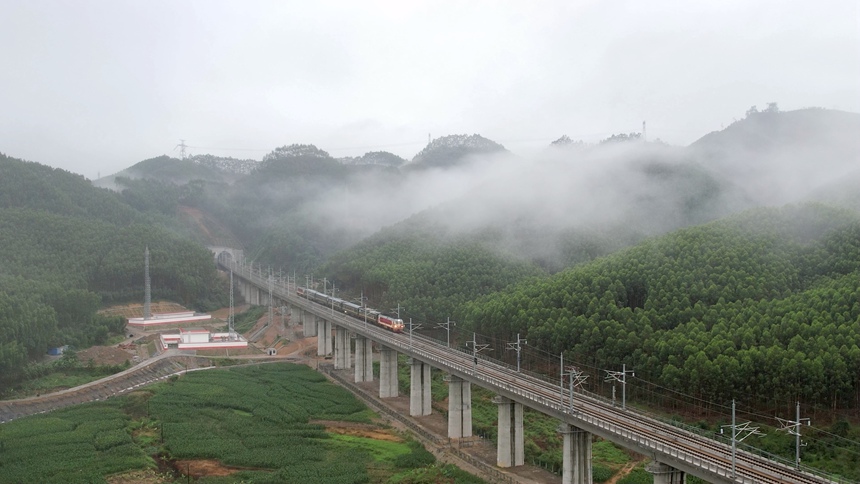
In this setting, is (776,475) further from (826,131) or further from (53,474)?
(826,131)

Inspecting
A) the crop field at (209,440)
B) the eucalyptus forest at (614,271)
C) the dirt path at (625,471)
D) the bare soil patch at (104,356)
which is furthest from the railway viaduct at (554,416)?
the bare soil patch at (104,356)

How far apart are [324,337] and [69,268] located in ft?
193

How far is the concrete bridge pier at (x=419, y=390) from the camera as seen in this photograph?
263ft

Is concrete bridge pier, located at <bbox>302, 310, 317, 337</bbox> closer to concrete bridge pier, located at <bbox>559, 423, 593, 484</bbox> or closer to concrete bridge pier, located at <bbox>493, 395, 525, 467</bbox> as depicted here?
concrete bridge pier, located at <bbox>493, 395, 525, 467</bbox>

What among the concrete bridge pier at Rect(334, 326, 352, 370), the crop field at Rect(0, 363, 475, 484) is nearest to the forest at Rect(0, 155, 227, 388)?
the crop field at Rect(0, 363, 475, 484)

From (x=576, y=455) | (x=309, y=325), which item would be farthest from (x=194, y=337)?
(x=576, y=455)

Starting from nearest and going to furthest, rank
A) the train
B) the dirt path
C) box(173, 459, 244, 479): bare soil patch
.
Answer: box(173, 459, 244, 479): bare soil patch, the dirt path, the train

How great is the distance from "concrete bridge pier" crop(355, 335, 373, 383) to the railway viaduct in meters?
0.13

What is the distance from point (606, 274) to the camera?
301 feet

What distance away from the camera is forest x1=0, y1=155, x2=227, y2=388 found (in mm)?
101644

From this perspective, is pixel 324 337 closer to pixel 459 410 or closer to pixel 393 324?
pixel 393 324

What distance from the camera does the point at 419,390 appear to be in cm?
8062

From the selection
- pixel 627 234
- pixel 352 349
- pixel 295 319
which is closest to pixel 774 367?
pixel 352 349

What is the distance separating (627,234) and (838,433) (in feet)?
281
